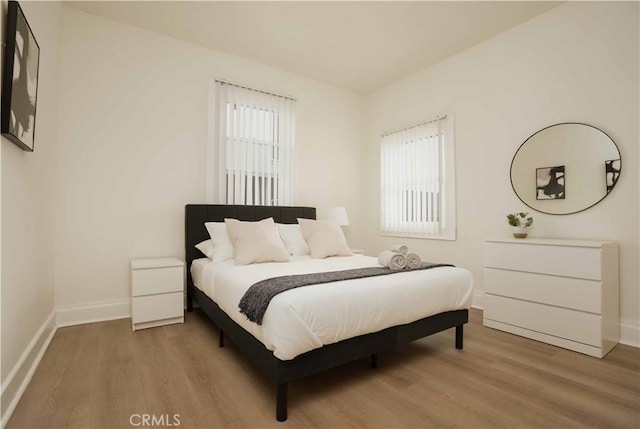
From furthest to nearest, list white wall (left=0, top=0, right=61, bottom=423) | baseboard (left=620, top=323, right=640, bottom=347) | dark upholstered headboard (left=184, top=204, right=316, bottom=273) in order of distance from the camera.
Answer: dark upholstered headboard (left=184, top=204, right=316, bottom=273) < baseboard (left=620, top=323, right=640, bottom=347) < white wall (left=0, top=0, right=61, bottom=423)

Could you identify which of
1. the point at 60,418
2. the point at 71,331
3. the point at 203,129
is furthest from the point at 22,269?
the point at 203,129

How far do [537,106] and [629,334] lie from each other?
6.98 ft

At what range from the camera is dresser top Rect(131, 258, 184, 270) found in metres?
2.80

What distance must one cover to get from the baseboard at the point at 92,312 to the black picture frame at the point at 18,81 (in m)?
1.65

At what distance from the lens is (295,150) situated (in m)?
4.32

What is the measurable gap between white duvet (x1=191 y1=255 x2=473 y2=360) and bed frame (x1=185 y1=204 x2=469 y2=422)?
7 cm

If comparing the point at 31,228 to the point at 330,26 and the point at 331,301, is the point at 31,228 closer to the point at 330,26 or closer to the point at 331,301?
the point at 331,301

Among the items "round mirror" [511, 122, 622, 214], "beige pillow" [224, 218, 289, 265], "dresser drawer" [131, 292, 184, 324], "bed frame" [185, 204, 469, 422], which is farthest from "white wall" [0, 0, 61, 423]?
"round mirror" [511, 122, 622, 214]

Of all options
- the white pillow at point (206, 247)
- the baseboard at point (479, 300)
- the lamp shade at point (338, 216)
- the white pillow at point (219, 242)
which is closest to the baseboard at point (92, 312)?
the white pillow at point (206, 247)

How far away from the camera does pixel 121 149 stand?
10.5ft

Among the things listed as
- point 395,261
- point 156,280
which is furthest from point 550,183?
point 156,280

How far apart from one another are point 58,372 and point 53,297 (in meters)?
1.10

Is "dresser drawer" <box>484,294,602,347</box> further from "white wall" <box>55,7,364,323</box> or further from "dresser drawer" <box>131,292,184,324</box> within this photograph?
"white wall" <box>55,7,364,323</box>

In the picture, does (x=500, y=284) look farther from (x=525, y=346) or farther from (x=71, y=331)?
(x=71, y=331)
